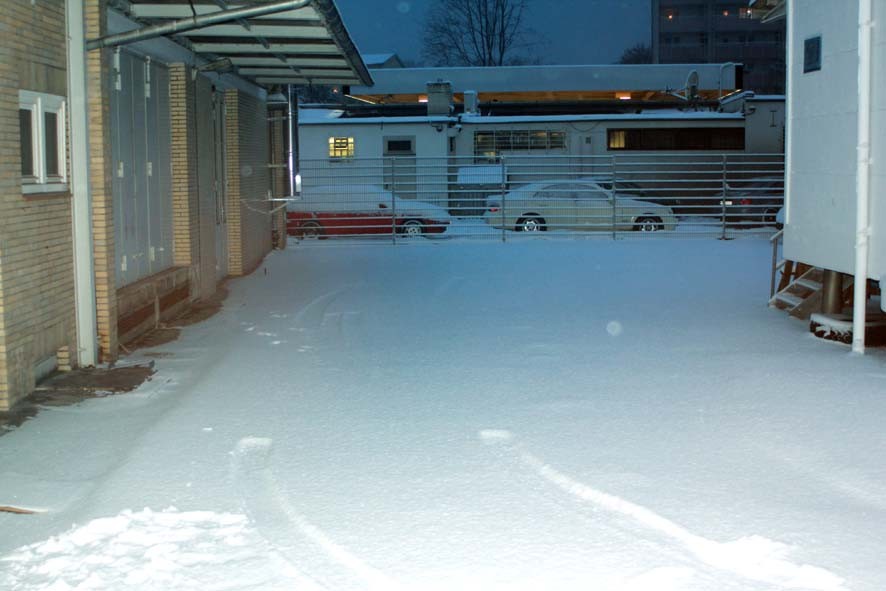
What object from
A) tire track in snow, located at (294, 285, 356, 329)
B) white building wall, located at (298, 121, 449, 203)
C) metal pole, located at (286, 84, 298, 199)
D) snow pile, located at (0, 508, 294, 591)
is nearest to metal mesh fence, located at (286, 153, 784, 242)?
white building wall, located at (298, 121, 449, 203)

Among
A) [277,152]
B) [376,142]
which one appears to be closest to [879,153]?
[277,152]

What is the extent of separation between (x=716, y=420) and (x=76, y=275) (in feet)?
17.6

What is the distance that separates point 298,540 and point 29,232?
4.17m

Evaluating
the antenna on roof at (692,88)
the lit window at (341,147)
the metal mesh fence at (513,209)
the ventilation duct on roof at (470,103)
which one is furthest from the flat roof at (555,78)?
the metal mesh fence at (513,209)

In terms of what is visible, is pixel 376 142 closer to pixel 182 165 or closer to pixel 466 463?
pixel 182 165

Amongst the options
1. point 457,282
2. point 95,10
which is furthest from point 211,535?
point 457,282

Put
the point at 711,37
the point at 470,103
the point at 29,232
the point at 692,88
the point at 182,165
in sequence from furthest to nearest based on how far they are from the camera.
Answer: the point at 711,37 < the point at 692,88 < the point at 470,103 < the point at 182,165 < the point at 29,232

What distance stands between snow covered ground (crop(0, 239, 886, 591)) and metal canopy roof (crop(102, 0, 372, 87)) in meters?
3.12

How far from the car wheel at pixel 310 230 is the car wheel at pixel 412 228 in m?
1.90

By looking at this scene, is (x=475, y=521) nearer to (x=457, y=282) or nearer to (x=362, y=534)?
(x=362, y=534)

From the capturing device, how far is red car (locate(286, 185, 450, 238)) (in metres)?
24.9

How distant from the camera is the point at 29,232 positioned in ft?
27.1

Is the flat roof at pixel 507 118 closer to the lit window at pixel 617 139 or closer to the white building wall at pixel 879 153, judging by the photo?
the lit window at pixel 617 139

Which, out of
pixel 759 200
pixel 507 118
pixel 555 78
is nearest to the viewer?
pixel 759 200
